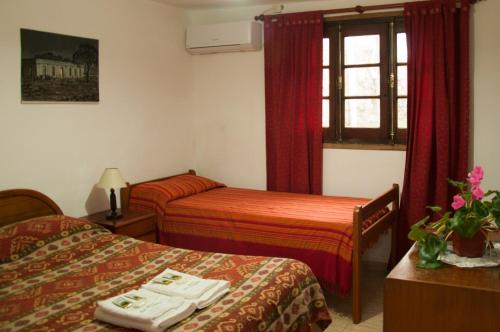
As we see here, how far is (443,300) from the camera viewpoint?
6.63 ft

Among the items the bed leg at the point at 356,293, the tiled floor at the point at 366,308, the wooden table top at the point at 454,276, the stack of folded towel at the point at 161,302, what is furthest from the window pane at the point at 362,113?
the stack of folded towel at the point at 161,302

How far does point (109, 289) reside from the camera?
7.77 ft

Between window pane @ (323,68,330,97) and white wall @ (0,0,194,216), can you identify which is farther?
window pane @ (323,68,330,97)

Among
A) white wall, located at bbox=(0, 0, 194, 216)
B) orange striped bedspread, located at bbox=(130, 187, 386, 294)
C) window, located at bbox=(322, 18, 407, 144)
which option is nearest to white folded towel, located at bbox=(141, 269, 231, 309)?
orange striped bedspread, located at bbox=(130, 187, 386, 294)

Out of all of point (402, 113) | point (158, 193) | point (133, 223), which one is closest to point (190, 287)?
point (133, 223)

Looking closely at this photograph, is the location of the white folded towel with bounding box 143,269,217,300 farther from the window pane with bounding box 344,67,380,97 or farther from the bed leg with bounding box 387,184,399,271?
the window pane with bounding box 344,67,380,97

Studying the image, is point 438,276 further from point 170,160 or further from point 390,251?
point 170,160

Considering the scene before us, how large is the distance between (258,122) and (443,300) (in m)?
2.98

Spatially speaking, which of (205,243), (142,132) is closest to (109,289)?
(205,243)

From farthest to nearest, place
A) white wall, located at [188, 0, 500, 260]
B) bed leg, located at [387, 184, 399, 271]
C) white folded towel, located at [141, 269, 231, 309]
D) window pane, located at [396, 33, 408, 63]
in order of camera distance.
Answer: window pane, located at [396, 33, 408, 63] < bed leg, located at [387, 184, 399, 271] < white wall, located at [188, 0, 500, 260] < white folded towel, located at [141, 269, 231, 309]

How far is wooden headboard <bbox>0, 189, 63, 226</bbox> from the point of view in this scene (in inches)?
124

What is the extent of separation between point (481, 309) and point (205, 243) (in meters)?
2.22

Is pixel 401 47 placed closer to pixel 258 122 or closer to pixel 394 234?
pixel 258 122

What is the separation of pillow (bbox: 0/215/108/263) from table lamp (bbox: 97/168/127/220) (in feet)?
1.50
